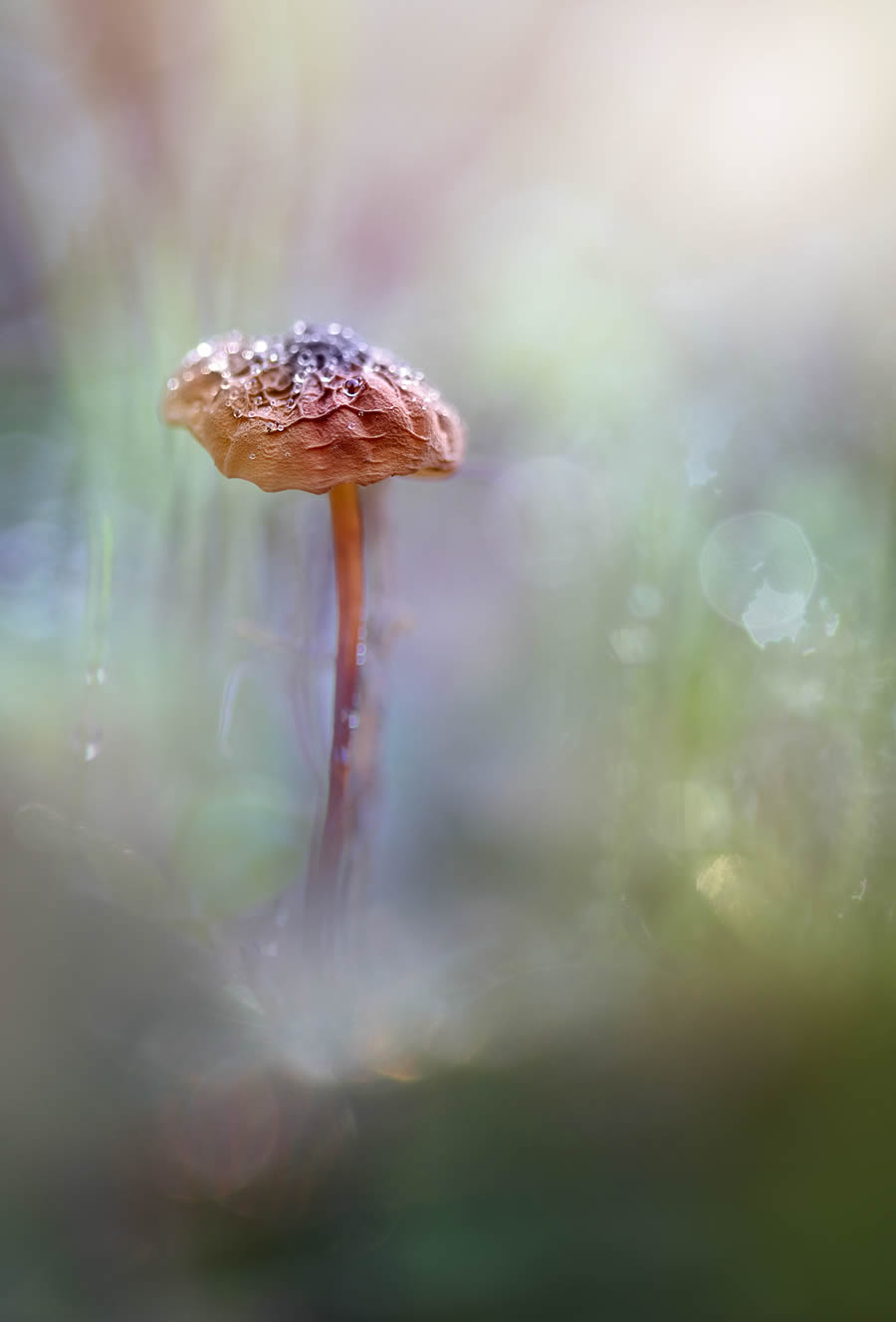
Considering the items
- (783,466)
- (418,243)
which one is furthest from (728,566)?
(418,243)

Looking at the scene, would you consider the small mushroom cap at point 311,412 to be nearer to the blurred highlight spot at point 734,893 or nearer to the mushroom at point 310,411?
the mushroom at point 310,411

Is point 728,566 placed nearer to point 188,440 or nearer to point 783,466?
point 783,466

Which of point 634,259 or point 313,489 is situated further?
point 634,259

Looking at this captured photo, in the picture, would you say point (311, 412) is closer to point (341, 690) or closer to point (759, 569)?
point (341, 690)

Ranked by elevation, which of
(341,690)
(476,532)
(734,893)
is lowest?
(734,893)

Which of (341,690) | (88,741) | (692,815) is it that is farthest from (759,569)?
(88,741)

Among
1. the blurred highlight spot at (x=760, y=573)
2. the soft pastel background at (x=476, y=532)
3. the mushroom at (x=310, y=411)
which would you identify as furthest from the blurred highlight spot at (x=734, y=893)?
the mushroom at (x=310, y=411)

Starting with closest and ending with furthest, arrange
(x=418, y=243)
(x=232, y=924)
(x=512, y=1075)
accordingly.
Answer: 1. (x=512, y=1075)
2. (x=232, y=924)
3. (x=418, y=243)
